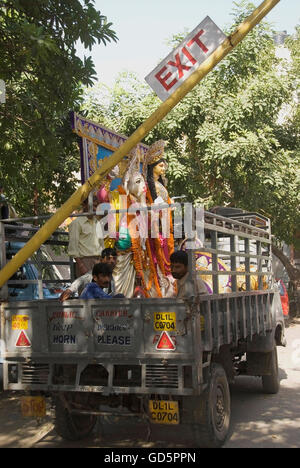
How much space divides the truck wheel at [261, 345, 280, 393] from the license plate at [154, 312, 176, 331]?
131 inches

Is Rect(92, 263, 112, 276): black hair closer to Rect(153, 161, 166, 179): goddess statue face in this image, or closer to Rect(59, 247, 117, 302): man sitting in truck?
Rect(59, 247, 117, 302): man sitting in truck

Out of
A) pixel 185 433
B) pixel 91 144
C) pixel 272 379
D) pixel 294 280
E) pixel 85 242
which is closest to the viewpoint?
pixel 185 433

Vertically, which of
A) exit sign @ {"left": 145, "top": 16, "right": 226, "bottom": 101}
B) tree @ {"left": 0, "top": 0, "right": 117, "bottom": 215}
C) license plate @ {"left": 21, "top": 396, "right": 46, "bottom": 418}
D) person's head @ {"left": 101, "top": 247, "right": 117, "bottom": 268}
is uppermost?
tree @ {"left": 0, "top": 0, "right": 117, "bottom": 215}

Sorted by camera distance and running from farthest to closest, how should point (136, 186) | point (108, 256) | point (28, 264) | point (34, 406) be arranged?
point (28, 264) < point (136, 186) < point (108, 256) < point (34, 406)

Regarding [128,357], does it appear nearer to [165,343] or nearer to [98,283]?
[165,343]

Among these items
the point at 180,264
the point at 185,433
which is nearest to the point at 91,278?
the point at 180,264

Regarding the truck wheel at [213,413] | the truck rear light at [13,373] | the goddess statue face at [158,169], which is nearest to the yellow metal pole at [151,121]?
the truck rear light at [13,373]

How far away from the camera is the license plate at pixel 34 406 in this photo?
5.00 meters

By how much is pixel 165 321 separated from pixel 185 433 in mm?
1677

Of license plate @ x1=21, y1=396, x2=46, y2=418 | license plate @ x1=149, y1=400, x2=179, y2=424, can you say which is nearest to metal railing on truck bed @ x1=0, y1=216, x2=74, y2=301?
license plate @ x1=21, y1=396, x2=46, y2=418

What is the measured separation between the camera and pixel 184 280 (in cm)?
506

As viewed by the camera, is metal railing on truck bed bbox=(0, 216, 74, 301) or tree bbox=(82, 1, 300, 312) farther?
tree bbox=(82, 1, 300, 312)

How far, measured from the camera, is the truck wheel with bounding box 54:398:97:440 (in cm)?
536

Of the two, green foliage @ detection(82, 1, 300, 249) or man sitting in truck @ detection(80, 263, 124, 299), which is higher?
green foliage @ detection(82, 1, 300, 249)
